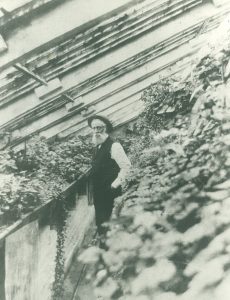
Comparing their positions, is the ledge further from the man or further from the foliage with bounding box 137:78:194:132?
the foliage with bounding box 137:78:194:132

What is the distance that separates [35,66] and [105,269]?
755 millimetres

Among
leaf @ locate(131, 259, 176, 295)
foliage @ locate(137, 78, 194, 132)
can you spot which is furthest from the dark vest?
leaf @ locate(131, 259, 176, 295)

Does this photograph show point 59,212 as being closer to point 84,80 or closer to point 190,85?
point 84,80

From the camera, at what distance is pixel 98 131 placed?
1556mm

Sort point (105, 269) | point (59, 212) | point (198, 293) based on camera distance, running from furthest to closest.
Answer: point (59, 212)
point (105, 269)
point (198, 293)

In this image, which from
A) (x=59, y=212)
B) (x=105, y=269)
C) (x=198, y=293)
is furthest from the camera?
(x=59, y=212)

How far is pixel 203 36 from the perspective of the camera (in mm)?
1546

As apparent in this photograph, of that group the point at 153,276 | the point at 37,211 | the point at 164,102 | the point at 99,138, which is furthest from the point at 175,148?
the point at 37,211

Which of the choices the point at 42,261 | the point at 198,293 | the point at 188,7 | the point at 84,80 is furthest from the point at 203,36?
the point at 42,261

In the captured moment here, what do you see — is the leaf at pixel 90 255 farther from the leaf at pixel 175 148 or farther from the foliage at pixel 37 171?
the leaf at pixel 175 148

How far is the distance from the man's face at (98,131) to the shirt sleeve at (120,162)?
6 cm

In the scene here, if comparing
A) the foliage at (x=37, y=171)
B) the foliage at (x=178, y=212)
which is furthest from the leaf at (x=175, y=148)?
the foliage at (x=37, y=171)

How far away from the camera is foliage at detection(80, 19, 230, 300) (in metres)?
1.33

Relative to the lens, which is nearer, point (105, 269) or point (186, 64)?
point (105, 269)
